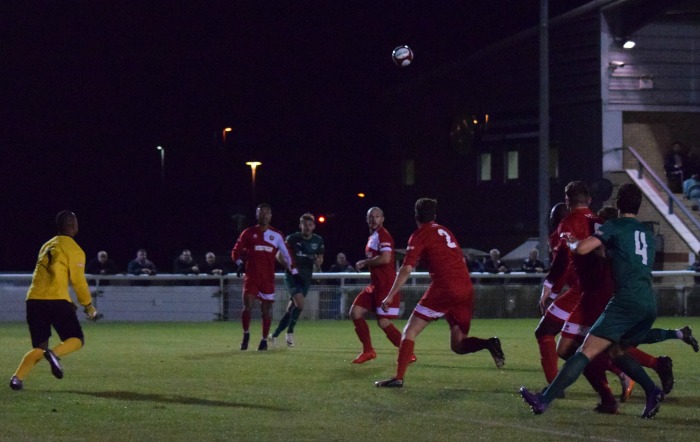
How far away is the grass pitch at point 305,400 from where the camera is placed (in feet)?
30.7

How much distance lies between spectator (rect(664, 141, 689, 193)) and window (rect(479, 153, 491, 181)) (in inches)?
282

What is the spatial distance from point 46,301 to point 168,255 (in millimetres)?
52603

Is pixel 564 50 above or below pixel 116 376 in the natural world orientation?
above

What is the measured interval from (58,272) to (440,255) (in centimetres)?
367

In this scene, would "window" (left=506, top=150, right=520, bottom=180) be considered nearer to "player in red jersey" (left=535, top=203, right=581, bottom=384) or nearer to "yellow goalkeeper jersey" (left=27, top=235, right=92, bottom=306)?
"player in red jersey" (left=535, top=203, right=581, bottom=384)

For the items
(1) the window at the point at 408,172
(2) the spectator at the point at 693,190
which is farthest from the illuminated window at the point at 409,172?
(2) the spectator at the point at 693,190

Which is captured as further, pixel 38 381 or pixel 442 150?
pixel 442 150

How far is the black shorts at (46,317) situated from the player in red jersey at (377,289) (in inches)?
169

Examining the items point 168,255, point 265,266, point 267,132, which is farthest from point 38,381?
point 267,132

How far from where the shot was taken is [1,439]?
8.98 m

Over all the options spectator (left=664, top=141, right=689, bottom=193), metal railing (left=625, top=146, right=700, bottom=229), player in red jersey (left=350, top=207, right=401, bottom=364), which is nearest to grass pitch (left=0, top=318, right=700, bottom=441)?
player in red jersey (left=350, top=207, right=401, bottom=364)

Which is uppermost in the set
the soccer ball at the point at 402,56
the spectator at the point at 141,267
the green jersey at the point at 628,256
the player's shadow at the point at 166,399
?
the soccer ball at the point at 402,56

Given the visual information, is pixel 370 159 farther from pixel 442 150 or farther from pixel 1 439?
pixel 1 439

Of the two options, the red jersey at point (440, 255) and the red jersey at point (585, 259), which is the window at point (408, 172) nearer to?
the red jersey at point (440, 255)
